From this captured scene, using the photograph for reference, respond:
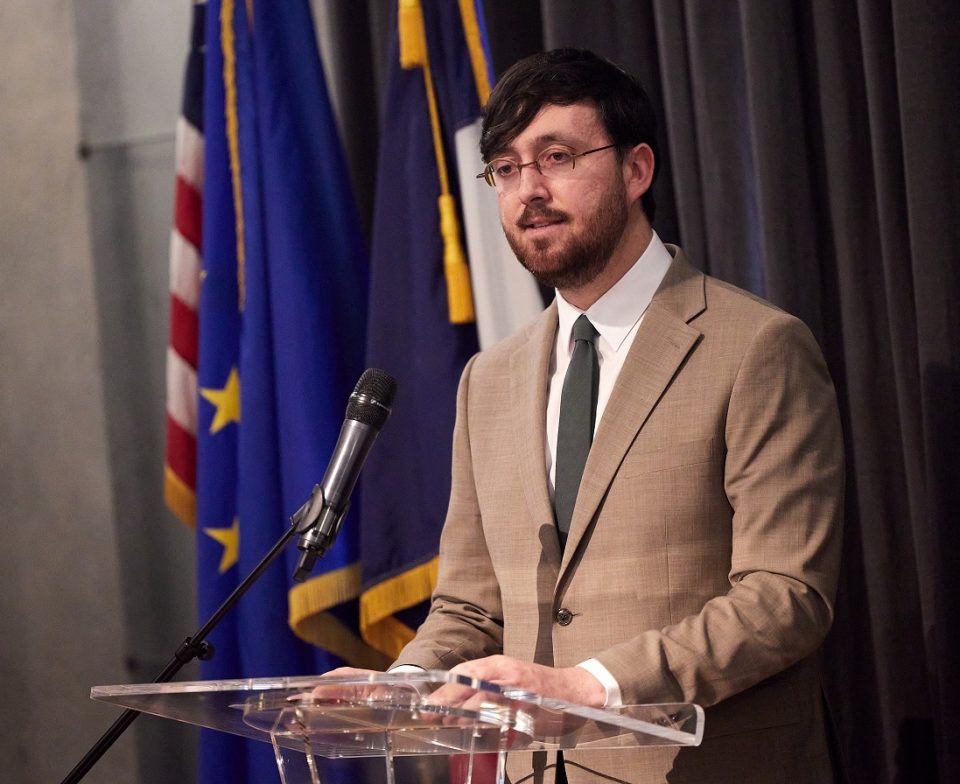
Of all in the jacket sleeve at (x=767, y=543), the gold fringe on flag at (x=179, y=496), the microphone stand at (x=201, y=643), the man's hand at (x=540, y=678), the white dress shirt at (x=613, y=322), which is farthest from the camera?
the gold fringe on flag at (x=179, y=496)

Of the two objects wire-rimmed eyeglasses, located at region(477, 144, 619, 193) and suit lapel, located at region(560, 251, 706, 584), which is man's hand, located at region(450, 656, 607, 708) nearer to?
suit lapel, located at region(560, 251, 706, 584)

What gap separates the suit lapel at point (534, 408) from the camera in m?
2.02

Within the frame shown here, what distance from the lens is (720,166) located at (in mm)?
2734

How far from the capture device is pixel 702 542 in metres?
1.89

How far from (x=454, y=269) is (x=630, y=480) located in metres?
1.29

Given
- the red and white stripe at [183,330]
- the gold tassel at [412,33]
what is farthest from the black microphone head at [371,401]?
the red and white stripe at [183,330]

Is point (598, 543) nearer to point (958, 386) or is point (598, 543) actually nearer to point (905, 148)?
point (958, 386)

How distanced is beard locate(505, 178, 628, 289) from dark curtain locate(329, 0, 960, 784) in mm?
589

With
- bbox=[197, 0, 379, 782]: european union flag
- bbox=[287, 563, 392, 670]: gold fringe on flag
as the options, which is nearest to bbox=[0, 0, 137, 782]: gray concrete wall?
bbox=[197, 0, 379, 782]: european union flag

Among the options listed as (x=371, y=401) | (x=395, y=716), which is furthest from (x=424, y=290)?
(x=395, y=716)

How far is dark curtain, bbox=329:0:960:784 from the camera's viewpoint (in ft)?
7.75

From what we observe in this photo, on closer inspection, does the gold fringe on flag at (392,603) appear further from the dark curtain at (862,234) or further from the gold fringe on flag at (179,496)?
the dark curtain at (862,234)

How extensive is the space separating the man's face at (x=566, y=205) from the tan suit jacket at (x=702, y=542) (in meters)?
0.15

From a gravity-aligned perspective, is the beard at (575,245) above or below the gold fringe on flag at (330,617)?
above
